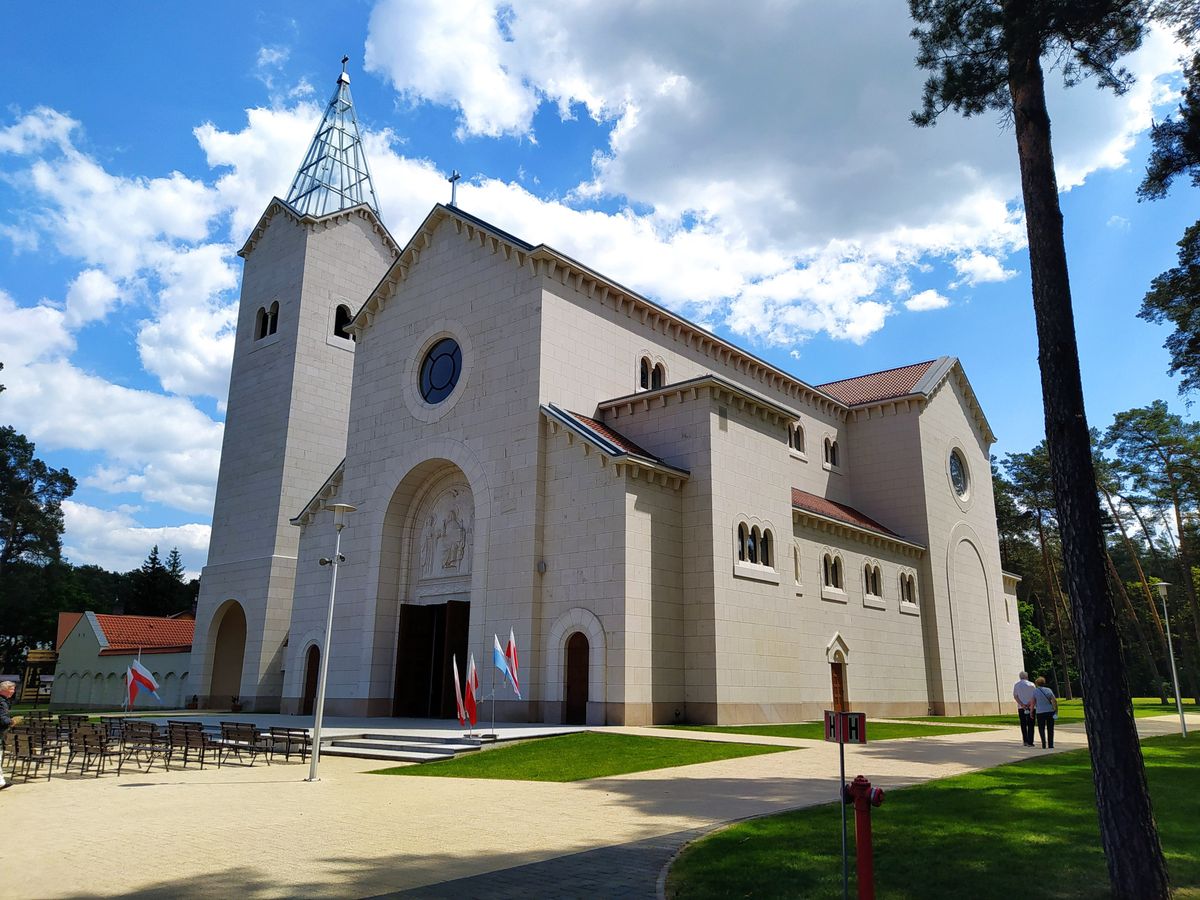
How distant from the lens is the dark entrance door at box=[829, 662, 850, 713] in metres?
33.3

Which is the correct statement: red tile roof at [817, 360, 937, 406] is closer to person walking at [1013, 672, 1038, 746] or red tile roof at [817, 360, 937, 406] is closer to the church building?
the church building

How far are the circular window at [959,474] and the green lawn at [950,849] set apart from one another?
111 feet

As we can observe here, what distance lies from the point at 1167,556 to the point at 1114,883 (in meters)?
71.6

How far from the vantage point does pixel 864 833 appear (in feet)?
22.8

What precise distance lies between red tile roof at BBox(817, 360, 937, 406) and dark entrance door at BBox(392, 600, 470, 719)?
77.2 ft

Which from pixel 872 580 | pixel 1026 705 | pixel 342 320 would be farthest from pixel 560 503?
pixel 342 320

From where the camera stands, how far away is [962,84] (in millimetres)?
11477

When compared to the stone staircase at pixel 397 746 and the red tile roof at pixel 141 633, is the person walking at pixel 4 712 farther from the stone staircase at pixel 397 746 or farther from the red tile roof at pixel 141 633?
the red tile roof at pixel 141 633

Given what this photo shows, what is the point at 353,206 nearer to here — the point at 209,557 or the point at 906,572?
the point at 209,557

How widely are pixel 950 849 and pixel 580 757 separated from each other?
406 inches

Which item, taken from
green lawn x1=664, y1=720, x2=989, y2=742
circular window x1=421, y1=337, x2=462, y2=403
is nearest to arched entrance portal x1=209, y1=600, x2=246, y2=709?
circular window x1=421, y1=337, x2=462, y2=403

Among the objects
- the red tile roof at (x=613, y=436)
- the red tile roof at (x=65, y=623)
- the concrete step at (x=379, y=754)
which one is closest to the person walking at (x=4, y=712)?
the concrete step at (x=379, y=754)

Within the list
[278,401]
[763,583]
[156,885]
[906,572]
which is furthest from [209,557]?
[156,885]

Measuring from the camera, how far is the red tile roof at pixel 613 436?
2777cm
